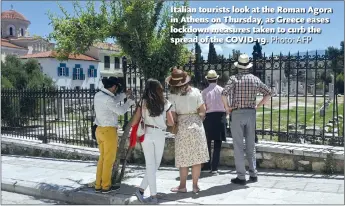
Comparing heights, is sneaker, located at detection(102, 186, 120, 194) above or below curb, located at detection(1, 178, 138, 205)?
above

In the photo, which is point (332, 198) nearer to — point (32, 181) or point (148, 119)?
point (148, 119)

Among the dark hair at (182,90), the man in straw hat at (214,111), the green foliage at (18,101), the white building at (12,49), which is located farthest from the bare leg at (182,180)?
the white building at (12,49)

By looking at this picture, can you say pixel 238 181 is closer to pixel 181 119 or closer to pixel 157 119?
pixel 181 119

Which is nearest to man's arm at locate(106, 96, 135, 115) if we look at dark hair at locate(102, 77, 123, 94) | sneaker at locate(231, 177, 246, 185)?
dark hair at locate(102, 77, 123, 94)

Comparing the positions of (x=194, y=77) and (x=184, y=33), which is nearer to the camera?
(x=184, y=33)

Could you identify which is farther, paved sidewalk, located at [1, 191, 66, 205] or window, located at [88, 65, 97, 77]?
window, located at [88, 65, 97, 77]

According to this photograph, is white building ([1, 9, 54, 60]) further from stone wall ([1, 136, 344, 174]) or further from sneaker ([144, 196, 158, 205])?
sneaker ([144, 196, 158, 205])

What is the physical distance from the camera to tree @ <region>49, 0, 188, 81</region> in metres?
6.84

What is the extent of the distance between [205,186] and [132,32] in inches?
121

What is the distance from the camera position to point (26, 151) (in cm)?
1062

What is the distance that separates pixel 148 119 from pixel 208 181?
6.20 feet

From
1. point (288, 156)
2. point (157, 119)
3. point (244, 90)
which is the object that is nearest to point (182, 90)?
point (157, 119)

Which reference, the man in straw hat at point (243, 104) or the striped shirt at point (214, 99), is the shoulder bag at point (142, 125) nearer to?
the man in straw hat at point (243, 104)

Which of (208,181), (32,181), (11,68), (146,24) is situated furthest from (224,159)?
(11,68)
